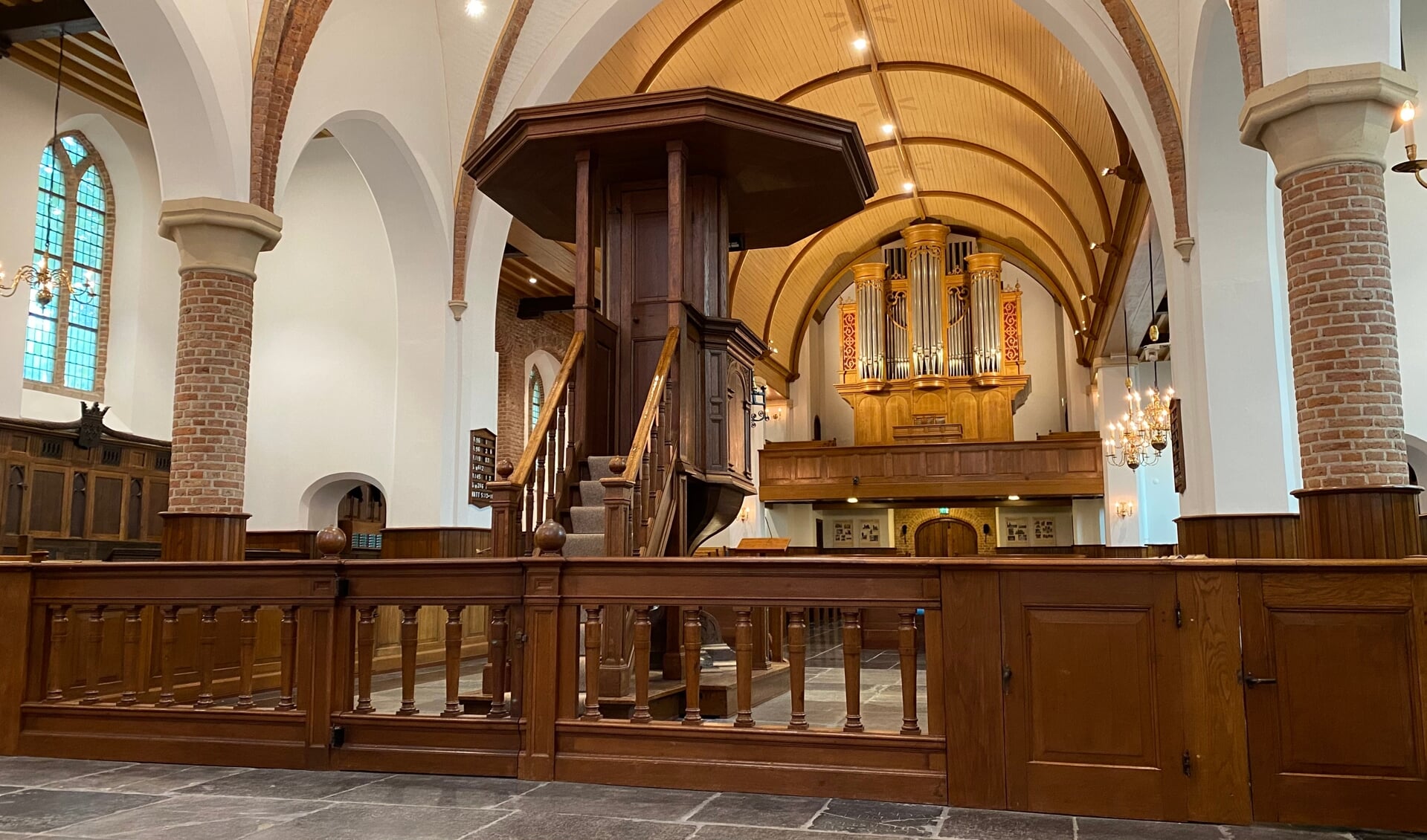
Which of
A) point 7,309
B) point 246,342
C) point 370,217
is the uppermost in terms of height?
Answer: point 370,217

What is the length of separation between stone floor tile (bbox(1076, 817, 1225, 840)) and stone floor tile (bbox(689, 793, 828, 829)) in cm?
88

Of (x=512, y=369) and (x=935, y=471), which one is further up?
(x=512, y=369)

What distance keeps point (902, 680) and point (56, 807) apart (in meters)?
3.16

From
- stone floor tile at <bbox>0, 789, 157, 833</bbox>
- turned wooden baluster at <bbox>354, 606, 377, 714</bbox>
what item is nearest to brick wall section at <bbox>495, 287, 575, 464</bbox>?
turned wooden baluster at <bbox>354, 606, 377, 714</bbox>

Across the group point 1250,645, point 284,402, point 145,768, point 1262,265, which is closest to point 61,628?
point 145,768

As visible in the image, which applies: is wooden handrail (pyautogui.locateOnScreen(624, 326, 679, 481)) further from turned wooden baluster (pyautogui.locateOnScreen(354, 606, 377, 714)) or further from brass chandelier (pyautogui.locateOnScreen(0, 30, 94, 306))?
brass chandelier (pyautogui.locateOnScreen(0, 30, 94, 306))

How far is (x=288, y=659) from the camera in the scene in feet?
15.4

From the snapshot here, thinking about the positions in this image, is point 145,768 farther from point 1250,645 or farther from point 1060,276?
point 1060,276

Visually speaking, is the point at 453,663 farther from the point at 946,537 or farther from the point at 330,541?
the point at 946,537

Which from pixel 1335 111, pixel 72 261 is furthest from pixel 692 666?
pixel 72 261

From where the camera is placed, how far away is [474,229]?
36.7ft

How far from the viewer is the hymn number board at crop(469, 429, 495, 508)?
36.4 ft

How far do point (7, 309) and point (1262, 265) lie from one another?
434 inches

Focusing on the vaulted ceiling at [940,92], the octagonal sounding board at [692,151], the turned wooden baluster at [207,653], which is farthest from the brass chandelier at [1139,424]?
the turned wooden baluster at [207,653]
